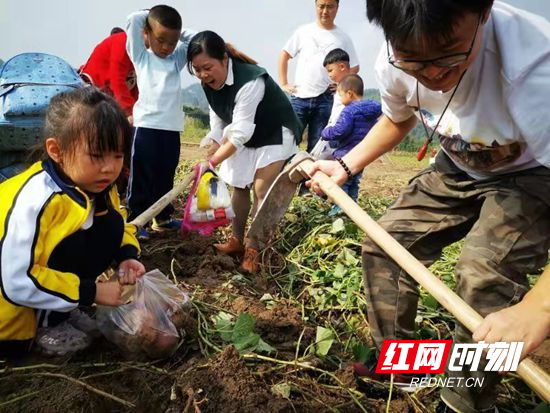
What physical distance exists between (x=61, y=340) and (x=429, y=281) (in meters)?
1.49

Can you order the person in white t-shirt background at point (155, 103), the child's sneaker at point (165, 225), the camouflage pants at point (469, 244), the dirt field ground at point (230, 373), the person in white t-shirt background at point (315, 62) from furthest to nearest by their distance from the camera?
1. the person in white t-shirt background at point (315, 62)
2. the child's sneaker at point (165, 225)
3. the person in white t-shirt background at point (155, 103)
4. the dirt field ground at point (230, 373)
5. the camouflage pants at point (469, 244)

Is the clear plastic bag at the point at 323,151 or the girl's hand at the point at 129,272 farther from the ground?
the clear plastic bag at the point at 323,151

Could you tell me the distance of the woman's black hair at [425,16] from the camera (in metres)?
1.15

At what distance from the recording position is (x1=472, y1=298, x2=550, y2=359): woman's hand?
1.15 metres

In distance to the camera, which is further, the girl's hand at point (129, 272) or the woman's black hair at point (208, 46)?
the woman's black hair at point (208, 46)

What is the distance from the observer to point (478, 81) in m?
1.46

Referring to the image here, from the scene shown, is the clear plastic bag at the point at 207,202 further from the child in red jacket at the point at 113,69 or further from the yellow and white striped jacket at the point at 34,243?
the yellow and white striped jacket at the point at 34,243

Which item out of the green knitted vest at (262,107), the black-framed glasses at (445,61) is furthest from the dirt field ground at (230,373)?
the black-framed glasses at (445,61)

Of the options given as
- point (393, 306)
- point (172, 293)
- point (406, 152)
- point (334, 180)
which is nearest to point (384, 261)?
point (393, 306)

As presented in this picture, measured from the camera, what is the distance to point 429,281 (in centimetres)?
146

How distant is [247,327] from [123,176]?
7.89 ft

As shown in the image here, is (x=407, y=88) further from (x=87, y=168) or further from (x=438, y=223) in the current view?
(x=87, y=168)

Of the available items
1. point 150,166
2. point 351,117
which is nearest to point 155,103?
point 150,166

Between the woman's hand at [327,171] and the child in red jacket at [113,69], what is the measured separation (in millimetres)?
2029
